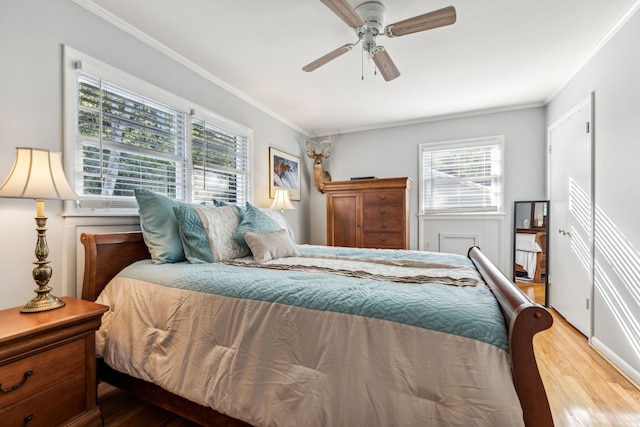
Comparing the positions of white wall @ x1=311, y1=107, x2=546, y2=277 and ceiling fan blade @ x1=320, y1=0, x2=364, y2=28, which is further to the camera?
white wall @ x1=311, y1=107, x2=546, y2=277

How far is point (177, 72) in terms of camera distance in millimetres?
2607

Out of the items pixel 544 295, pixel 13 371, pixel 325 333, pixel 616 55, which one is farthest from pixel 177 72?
pixel 544 295

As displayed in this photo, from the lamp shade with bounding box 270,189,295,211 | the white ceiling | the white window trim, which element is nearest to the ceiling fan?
the white ceiling

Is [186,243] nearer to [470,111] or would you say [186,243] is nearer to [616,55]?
[616,55]

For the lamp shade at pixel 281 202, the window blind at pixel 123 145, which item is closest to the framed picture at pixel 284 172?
the lamp shade at pixel 281 202

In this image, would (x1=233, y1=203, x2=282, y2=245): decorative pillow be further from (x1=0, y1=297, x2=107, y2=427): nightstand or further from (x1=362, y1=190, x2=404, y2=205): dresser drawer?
(x1=362, y1=190, x2=404, y2=205): dresser drawer

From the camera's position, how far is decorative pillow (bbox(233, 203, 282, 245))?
2250 mm

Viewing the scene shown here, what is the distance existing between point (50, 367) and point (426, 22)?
2.57 meters

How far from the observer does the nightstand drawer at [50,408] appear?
1.17 metres

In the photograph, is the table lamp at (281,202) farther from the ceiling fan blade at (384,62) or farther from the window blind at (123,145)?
the ceiling fan blade at (384,62)

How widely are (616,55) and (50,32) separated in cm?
389

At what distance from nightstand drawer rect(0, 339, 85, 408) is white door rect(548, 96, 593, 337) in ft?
11.9

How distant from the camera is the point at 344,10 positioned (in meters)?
1.64

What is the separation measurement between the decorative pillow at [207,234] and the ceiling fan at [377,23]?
1334mm
